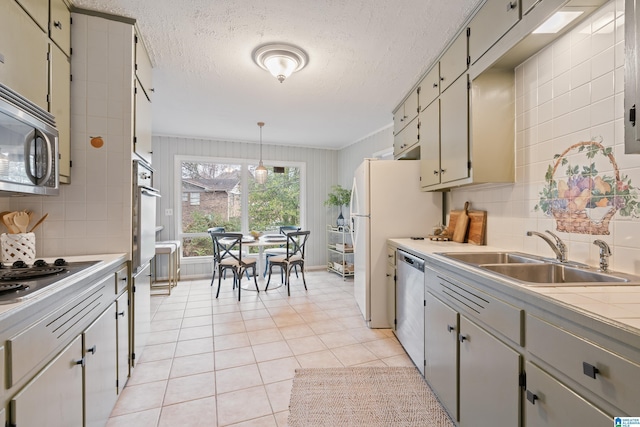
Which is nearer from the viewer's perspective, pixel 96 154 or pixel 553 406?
pixel 553 406

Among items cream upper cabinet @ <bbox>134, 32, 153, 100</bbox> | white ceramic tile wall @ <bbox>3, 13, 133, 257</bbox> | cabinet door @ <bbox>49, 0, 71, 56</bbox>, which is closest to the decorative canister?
white ceramic tile wall @ <bbox>3, 13, 133, 257</bbox>

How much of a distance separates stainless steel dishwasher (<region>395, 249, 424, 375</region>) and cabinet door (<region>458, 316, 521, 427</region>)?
57 cm

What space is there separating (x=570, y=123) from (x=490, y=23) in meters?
0.76

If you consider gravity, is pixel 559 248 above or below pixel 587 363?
above

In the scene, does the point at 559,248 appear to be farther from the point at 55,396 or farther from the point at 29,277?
the point at 29,277

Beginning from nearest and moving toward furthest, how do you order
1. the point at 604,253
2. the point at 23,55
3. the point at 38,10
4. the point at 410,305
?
the point at 604,253
the point at 23,55
the point at 38,10
the point at 410,305

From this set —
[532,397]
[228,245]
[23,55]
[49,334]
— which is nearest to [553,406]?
[532,397]

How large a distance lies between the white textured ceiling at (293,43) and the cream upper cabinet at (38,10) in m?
0.33

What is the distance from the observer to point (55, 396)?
3.44 ft

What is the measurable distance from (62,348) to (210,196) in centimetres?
424

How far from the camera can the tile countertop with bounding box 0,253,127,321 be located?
33.9 inches

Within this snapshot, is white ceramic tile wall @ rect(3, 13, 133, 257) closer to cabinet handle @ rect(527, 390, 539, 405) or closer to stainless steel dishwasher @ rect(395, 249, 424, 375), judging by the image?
stainless steel dishwasher @ rect(395, 249, 424, 375)

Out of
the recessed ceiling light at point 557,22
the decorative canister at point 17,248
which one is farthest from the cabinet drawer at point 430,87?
the decorative canister at point 17,248

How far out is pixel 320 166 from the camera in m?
5.79
